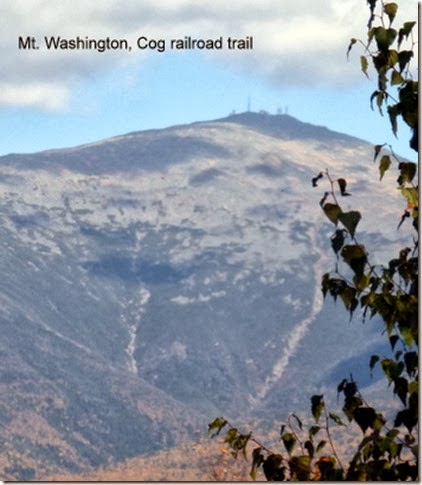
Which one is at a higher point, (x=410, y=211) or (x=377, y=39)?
(x=377, y=39)

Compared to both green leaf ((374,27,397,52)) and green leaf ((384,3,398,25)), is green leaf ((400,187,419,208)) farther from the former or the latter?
green leaf ((384,3,398,25))

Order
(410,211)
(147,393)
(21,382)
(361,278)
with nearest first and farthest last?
(361,278) → (410,211) → (21,382) → (147,393)

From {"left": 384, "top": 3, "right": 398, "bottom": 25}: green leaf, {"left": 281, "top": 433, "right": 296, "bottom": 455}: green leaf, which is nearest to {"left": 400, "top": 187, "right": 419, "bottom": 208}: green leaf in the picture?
{"left": 384, "top": 3, "right": 398, "bottom": 25}: green leaf

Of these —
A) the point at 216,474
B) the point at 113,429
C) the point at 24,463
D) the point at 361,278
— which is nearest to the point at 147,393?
the point at 113,429

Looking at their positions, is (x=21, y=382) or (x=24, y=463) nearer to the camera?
(x=24, y=463)

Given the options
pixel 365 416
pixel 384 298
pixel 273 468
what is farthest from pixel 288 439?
pixel 384 298

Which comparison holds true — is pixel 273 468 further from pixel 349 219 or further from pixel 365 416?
pixel 349 219

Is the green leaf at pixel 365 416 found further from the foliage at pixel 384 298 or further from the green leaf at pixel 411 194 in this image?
the green leaf at pixel 411 194

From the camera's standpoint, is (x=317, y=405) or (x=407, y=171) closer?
(x=407, y=171)

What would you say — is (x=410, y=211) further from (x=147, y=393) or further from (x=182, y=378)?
(x=182, y=378)

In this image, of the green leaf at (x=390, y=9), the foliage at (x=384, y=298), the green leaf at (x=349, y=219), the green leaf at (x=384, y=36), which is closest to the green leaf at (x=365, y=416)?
the foliage at (x=384, y=298)

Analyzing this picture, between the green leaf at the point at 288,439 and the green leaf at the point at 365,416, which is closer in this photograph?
the green leaf at the point at 365,416
